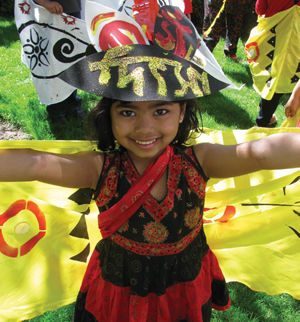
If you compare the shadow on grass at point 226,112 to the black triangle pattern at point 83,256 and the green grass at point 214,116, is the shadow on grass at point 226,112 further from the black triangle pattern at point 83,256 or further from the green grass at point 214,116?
the black triangle pattern at point 83,256

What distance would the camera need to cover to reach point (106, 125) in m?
1.48

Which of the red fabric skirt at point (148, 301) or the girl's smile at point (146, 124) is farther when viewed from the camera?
the red fabric skirt at point (148, 301)

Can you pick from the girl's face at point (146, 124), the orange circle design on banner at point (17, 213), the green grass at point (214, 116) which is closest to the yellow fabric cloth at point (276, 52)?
the green grass at point (214, 116)

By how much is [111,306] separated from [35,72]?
225 cm

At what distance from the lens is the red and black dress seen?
135cm

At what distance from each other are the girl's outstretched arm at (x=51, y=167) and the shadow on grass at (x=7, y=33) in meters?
5.00

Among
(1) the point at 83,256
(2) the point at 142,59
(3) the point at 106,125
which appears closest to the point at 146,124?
(2) the point at 142,59

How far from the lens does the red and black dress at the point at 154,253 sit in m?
1.35

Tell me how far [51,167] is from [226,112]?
314 cm

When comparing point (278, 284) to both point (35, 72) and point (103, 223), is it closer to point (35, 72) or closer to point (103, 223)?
point (103, 223)

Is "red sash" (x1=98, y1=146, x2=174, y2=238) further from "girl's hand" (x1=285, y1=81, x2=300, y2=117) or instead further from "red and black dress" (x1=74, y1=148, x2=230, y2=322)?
"girl's hand" (x1=285, y1=81, x2=300, y2=117)

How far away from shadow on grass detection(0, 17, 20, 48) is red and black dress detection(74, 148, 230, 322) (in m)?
5.09

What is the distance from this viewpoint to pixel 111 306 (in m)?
1.44

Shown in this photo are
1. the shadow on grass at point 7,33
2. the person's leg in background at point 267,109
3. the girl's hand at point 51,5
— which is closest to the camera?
the girl's hand at point 51,5
